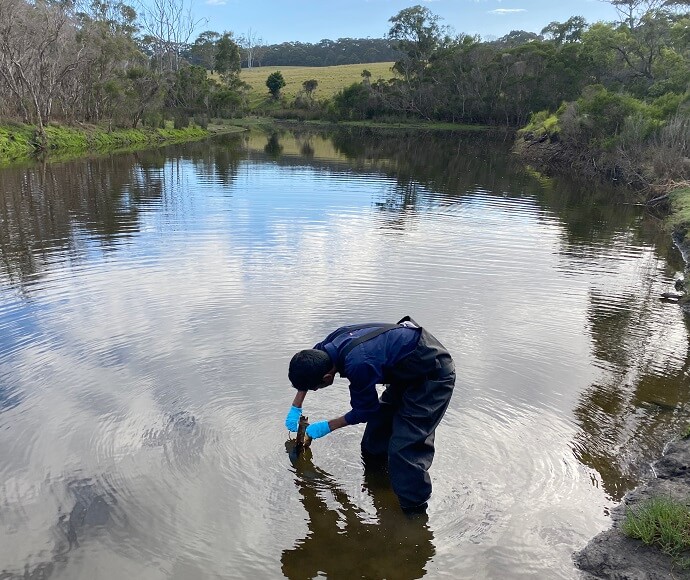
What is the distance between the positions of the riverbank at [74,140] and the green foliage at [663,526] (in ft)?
85.6

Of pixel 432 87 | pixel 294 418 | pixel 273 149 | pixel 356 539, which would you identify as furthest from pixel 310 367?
pixel 432 87

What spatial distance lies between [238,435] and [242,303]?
11.9ft

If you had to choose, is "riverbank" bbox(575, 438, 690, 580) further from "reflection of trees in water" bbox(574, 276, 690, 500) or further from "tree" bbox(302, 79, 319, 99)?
"tree" bbox(302, 79, 319, 99)

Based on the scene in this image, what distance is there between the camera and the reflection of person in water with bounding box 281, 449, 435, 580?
387 cm

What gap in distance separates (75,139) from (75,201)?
792 inches

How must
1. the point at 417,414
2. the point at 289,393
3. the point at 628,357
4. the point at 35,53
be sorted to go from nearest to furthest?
the point at 417,414, the point at 289,393, the point at 628,357, the point at 35,53

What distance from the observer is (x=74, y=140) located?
33.5 m

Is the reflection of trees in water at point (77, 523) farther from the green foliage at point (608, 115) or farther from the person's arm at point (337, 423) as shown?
the green foliage at point (608, 115)

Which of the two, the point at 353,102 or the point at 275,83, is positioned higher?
the point at 275,83

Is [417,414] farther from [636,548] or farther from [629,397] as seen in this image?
[629,397]

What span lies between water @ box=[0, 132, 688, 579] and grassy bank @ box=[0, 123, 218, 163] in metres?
15.4

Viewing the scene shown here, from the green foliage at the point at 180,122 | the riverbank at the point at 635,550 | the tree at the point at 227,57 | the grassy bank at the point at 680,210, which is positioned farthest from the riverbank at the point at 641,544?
the tree at the point at 227,57

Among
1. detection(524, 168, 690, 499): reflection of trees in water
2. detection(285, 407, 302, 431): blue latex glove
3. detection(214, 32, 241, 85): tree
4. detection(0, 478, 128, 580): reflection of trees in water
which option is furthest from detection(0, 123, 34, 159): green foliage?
detection(214, 32, 241, 85): tree

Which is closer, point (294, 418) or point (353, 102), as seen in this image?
point (294, 418)
